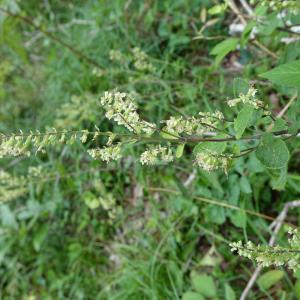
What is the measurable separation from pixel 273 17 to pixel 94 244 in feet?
5.66

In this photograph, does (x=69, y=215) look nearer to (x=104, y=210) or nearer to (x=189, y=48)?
(x=104, y=210)

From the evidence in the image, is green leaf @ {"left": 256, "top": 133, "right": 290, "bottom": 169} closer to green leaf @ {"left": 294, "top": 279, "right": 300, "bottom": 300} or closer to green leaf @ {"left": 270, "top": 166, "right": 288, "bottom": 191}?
green leaf @ {"left": 270, "top": 166, "right": 288, "bottom": 191}

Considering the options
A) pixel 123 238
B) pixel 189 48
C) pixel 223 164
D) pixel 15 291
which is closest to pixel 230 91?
pixel 189 48

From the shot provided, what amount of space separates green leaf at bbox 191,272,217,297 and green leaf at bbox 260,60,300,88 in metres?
1.15

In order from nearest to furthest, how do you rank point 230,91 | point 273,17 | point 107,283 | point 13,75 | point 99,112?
point 273,17
point 230,91
point 107,283
point 99,112
point 13,75

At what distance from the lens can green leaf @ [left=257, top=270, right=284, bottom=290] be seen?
80.4 inches

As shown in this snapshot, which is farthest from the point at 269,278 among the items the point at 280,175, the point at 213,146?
the point at 213,146

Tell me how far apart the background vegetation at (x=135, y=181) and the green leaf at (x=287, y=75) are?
50cm

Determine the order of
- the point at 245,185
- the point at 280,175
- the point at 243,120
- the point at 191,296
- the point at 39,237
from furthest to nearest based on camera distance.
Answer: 1. the point at 39,237
2. the point at 191,296
3. the point at 245,185
4. the point at 280,175
5. the point at 243,120

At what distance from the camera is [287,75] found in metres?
1.31

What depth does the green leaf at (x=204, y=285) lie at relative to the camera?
2.16m

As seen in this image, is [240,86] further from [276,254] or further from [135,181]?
[135,181]

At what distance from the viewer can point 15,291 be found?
3.10 meters

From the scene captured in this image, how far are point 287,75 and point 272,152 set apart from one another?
0.72 ft
